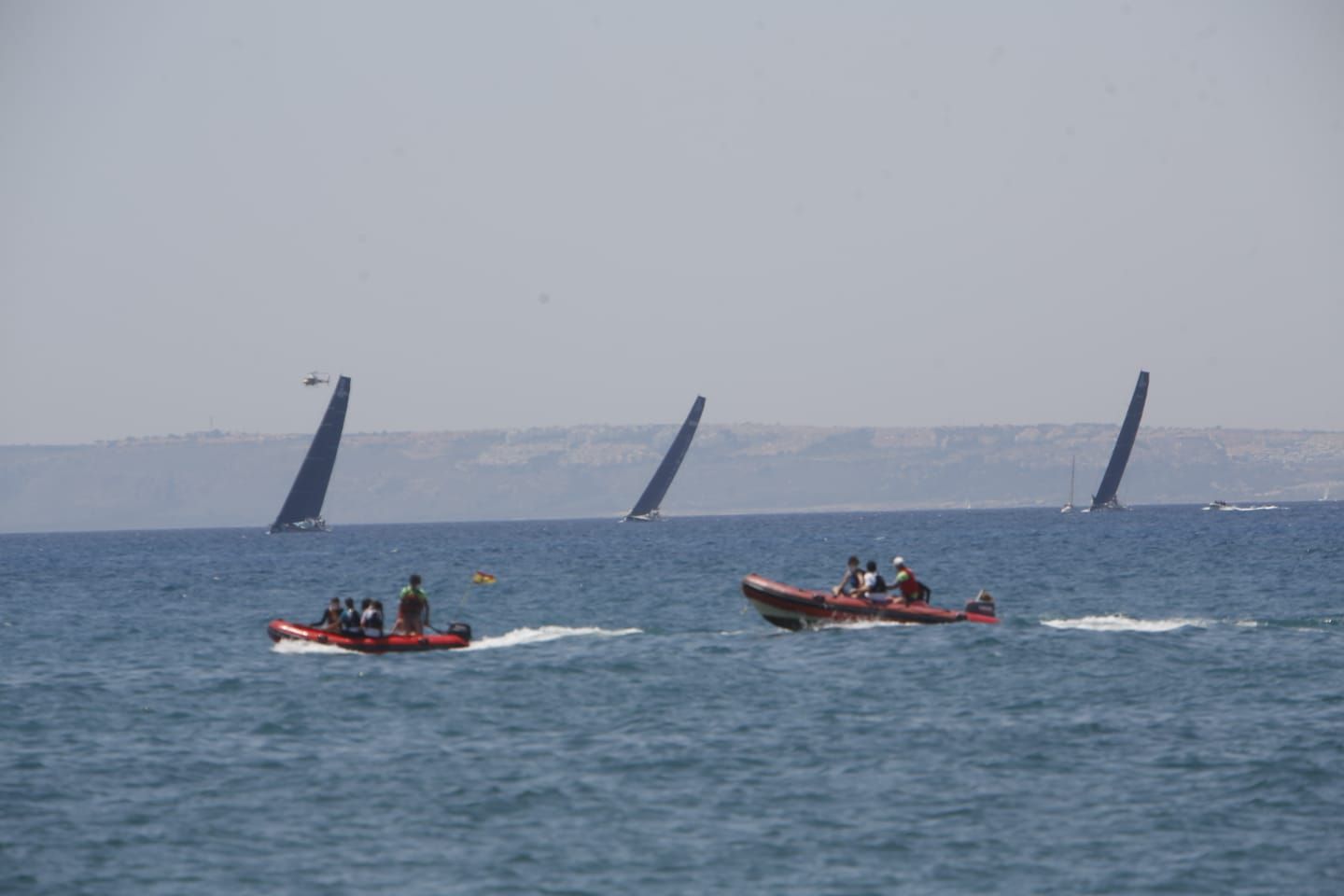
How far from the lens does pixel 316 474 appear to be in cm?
14162

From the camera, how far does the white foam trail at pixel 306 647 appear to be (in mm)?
36500

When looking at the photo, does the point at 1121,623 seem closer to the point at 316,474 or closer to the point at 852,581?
the point at 852,581

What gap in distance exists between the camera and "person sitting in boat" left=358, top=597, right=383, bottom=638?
119 ft

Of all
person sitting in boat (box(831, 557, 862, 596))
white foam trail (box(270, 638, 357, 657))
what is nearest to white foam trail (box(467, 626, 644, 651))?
white foam trail (box(270, 638, 357, 657))

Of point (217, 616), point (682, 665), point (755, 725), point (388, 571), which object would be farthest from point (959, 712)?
point (388, 571)

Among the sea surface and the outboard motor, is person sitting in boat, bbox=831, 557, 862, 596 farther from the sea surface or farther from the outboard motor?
the outboard motor

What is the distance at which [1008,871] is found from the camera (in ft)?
61.3

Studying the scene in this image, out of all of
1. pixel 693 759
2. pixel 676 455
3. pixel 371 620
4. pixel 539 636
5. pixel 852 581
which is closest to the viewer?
pixel 693 759

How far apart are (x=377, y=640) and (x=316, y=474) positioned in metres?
108

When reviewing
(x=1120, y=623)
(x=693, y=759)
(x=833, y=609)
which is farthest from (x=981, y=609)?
(x=693, y=759)

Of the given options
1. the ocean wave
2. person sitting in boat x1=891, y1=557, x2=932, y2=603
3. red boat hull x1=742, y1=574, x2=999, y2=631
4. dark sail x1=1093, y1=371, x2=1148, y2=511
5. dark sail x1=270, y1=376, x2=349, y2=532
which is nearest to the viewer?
red boat hull x1=742, y1=574, x2=999, y2=631

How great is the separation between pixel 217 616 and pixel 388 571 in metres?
35.4

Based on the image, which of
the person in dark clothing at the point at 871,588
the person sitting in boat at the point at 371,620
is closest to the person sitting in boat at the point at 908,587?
the person in dark clothing at the point at 871,588

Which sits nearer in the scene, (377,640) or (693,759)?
(693,759)
